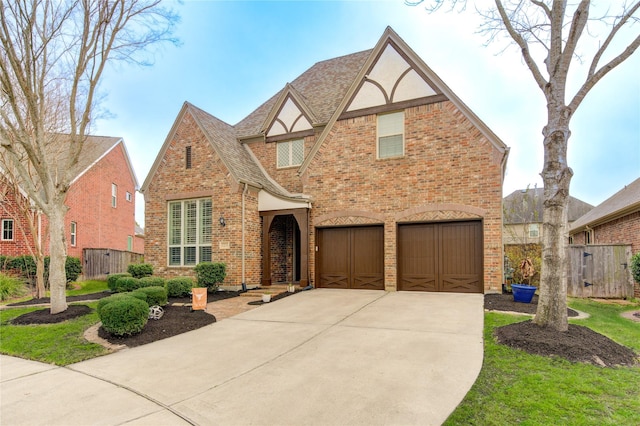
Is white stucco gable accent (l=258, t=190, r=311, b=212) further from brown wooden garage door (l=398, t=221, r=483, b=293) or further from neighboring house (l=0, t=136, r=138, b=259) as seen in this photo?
neighboring house (l=0, t=136, r=138, b=259)

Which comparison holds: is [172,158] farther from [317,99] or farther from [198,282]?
[317,99]

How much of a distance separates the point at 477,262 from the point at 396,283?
255 cm

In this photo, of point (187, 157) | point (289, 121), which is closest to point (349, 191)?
point (289, 121)

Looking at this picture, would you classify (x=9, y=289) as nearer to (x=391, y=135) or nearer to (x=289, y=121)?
(x=289, y=121)

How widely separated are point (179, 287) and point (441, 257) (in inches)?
327

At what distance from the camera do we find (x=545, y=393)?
376 cm

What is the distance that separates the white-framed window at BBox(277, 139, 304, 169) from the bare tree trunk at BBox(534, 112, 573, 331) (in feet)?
30.8

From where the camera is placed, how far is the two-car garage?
10.7 metres

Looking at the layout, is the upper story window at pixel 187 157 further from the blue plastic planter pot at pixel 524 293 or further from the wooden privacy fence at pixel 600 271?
the wooden privacy fence at pixel 600 271

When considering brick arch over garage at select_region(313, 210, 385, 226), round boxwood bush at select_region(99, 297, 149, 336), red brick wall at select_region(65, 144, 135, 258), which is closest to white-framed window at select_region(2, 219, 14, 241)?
red brick wall at select_region(65, 144, 135, 258)

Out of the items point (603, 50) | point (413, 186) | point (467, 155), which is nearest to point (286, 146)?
point (413, 186)

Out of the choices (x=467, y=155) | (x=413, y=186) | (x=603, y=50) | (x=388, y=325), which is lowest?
(x=388, y=325)

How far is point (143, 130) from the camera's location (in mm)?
19938

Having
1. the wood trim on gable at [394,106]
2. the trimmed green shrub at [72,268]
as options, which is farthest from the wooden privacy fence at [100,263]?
the wood trim on gable at [394,106]
